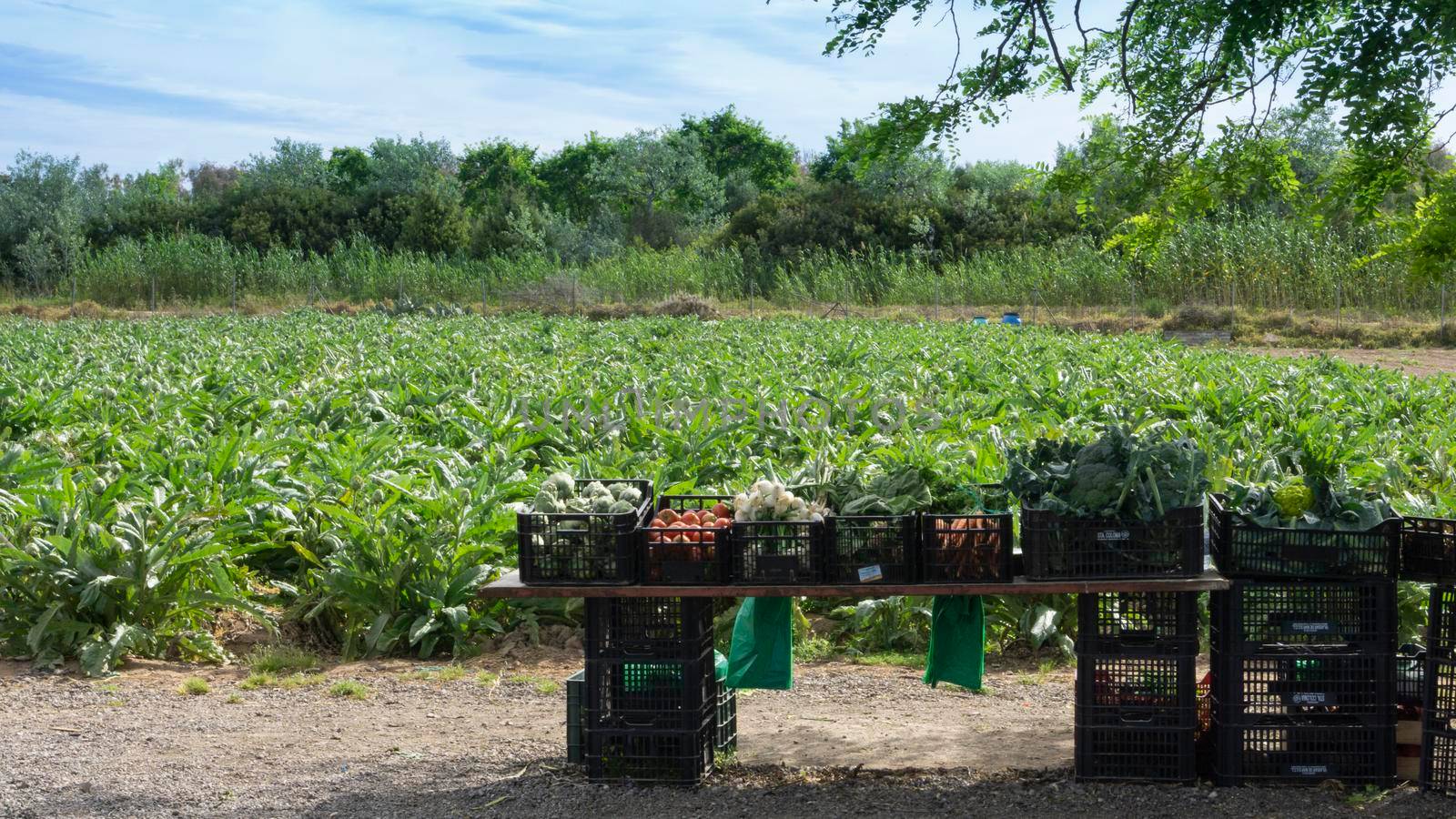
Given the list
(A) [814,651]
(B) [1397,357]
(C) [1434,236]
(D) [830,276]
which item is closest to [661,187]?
(D) [830,276]

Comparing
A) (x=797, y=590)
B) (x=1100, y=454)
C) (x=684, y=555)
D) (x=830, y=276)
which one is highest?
(x=830, y=276)

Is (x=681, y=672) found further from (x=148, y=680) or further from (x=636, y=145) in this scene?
(x=636, y=145)

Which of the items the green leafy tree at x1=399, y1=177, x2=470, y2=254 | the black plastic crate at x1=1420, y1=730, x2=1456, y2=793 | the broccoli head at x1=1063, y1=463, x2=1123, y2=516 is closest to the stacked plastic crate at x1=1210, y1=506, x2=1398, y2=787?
the black plastic crate at x1=1420, y1=730, x2=1456, y2=793

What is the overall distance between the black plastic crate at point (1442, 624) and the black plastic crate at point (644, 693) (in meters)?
2.68

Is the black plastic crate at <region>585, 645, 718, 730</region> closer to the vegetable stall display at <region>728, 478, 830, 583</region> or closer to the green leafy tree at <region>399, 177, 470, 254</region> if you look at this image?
the vegetable stall display at <region>728, 478, 830, 583</region>

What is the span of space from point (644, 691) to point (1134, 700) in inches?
71.5

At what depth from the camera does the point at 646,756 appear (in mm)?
5070

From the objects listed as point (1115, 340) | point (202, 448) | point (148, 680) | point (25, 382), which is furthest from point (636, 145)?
point (148, 680)

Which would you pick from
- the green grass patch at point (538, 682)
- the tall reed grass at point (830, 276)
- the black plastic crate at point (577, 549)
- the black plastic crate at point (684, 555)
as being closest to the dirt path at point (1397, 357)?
the tall reed grass at point (830, 276)

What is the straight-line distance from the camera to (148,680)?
677cm

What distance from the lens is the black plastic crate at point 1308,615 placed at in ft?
15.8

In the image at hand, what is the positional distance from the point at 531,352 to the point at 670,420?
9.50 metres

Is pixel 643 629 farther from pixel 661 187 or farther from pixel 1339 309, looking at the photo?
pixel 661 187

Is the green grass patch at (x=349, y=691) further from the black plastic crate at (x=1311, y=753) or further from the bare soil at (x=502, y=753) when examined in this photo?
the black plastic crate at (x=1311, y=753)
